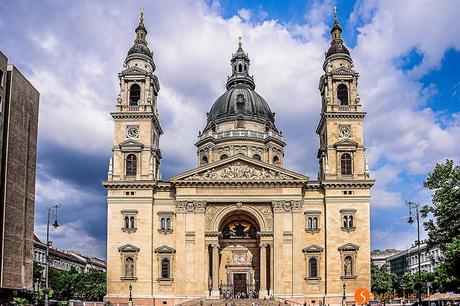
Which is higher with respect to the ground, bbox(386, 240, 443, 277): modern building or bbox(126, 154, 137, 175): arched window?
bbox(126, 154, 137, 175): arched window

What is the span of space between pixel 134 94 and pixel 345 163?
24691 millimetres

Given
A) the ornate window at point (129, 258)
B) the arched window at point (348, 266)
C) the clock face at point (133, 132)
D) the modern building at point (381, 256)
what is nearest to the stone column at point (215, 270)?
the ornate window at point (129, 258)

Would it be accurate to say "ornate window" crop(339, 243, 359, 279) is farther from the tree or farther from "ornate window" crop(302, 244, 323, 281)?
the tree

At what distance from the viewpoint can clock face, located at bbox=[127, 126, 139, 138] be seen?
68875mm

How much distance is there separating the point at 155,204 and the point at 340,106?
22.9 meters

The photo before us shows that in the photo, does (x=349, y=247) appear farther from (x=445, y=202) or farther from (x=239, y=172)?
(x=445, y=202)

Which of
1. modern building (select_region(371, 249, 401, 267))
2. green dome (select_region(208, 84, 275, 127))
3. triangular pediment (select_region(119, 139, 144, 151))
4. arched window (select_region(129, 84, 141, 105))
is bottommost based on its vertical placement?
modern building (select_region(371, 249, 401, 267))

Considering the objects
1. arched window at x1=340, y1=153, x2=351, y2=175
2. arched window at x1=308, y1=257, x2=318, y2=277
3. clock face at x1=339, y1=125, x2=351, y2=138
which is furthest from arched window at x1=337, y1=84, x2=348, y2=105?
arched window at x1=308, y1=257, x2=318, y2=277

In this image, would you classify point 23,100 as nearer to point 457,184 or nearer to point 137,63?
point 137,63

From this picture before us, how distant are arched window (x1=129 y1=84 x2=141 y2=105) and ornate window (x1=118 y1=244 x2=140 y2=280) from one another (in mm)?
16229

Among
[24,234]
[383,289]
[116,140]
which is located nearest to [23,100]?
[24,234]

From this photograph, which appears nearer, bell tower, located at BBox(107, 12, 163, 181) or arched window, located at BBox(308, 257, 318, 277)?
arched window, located at BBox(308, 257, 318, 277)

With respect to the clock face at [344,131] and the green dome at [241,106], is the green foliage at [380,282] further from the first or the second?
the clock face at [344,131]

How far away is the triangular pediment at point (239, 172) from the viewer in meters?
66.5
